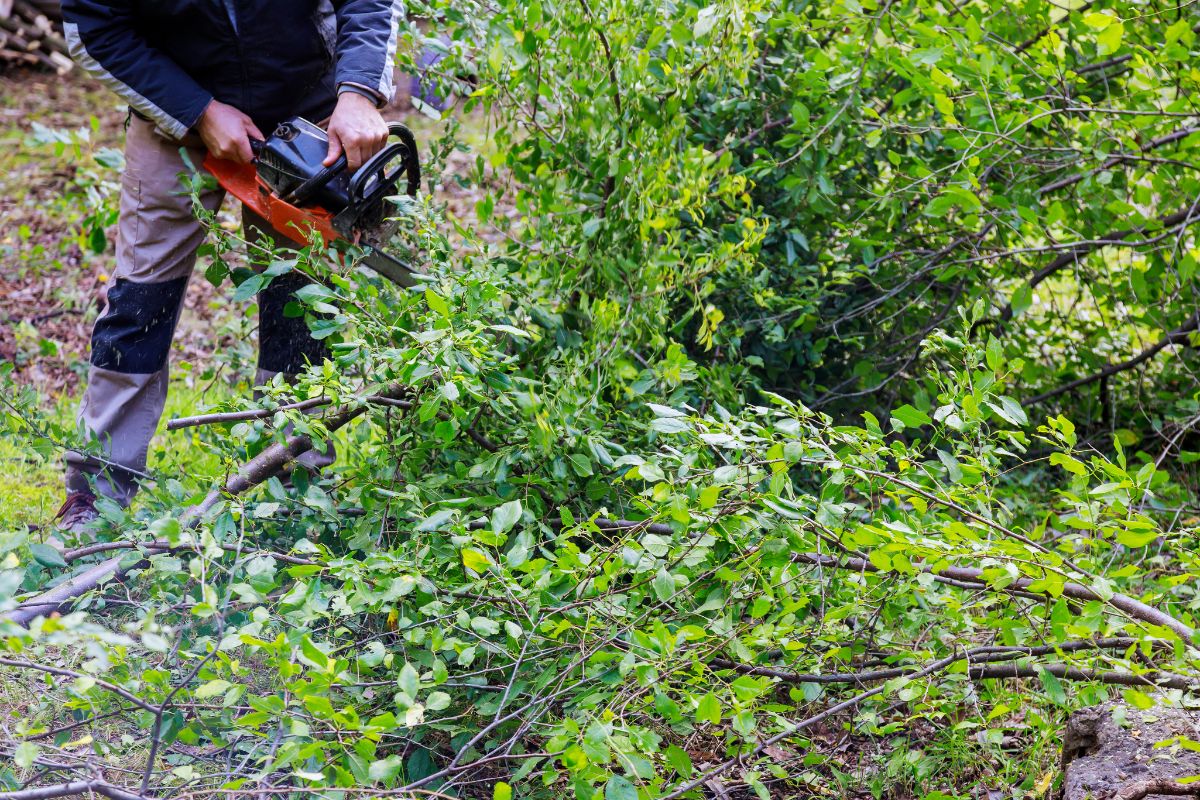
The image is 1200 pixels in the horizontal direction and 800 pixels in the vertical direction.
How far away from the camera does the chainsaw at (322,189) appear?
9.97ft

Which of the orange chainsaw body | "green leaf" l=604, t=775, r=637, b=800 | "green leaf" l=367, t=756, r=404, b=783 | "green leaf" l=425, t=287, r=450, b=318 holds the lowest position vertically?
"green leaf" l=604, t=775, r=637, b=800

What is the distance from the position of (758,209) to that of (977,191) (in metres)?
0.87

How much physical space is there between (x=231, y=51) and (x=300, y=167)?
0.50m

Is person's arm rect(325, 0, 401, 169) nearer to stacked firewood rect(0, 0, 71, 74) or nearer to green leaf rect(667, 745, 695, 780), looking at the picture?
green leaf rect(667, 745, 695, 780)

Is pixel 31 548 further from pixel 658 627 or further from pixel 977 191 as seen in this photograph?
pixel 977 191

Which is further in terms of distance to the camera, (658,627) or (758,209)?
(758,209)

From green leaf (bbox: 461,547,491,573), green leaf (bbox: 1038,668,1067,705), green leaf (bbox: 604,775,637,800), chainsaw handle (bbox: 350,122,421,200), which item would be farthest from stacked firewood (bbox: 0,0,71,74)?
green leaf (bbox: 1038,668,1067,705)

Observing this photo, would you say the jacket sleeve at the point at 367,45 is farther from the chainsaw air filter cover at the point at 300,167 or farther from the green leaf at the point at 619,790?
the green leaf at the point at 619,790

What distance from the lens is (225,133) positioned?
315 centimetres

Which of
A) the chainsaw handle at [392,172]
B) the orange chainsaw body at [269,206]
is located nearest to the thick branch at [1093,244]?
the chainsaw handle at [392,172]

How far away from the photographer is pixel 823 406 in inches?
155

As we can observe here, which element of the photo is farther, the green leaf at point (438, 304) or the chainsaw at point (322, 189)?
the chainsaw at point (322, 189)

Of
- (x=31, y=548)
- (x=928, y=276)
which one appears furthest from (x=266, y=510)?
(x=928, y=276)

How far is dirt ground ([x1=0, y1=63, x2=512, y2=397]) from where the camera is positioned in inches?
163
